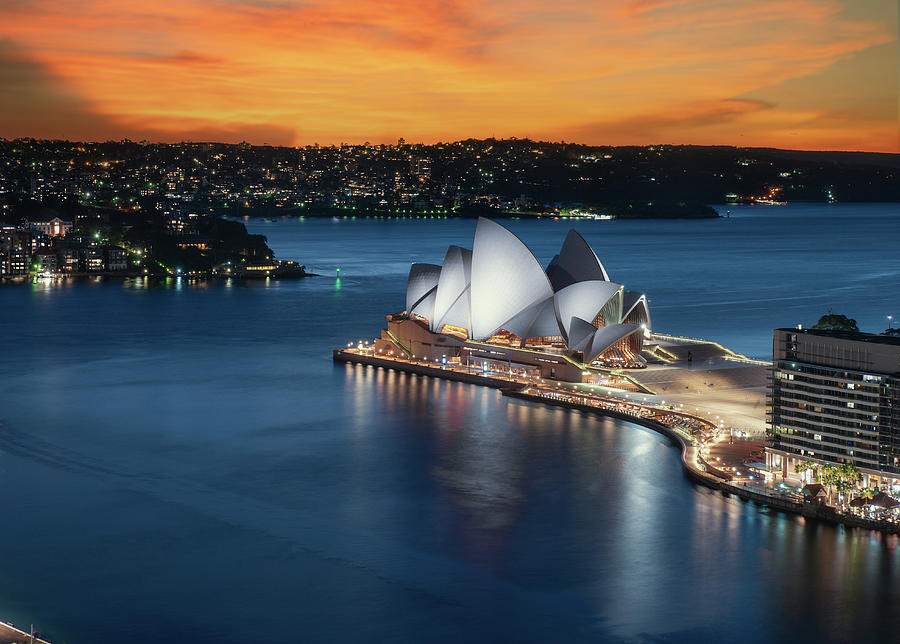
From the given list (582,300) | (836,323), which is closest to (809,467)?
(836,323)

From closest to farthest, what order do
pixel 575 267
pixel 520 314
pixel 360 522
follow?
pixel 360 522
pixel 520 314
pixel 575 267

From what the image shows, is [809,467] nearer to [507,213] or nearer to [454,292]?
[454,292]

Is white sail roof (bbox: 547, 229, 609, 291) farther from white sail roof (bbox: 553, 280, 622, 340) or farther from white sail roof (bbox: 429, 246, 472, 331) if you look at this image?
white sail roof (bbox: 429, 246, 472, 331)

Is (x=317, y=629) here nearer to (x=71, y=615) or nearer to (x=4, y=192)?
(x=71, y=615)

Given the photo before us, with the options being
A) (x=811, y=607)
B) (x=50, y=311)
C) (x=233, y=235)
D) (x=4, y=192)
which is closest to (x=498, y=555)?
(x=811, y=607)

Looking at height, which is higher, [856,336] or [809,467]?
[856,336]

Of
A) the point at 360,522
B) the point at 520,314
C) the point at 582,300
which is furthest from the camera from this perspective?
the point at 520,314

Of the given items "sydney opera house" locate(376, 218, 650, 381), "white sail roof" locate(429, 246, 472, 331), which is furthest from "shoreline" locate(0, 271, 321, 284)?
"white sail roof" locate(429, 246, 472, 331)
